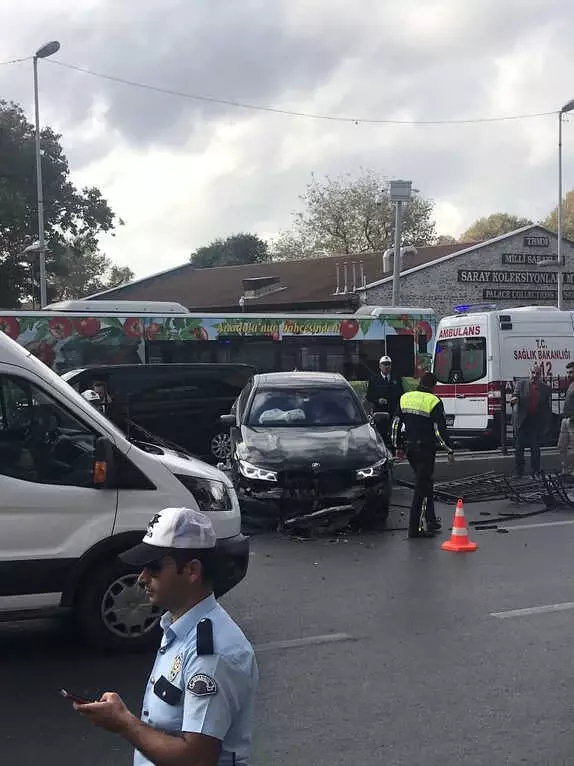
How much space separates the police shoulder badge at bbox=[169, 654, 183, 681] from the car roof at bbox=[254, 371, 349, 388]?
981 cm

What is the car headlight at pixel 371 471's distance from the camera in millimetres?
10227

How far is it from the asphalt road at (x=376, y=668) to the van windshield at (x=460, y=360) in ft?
31.5

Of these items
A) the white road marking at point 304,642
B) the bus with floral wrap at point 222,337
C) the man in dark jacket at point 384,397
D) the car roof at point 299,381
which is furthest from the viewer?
the bus with floral wrap at point 222,337

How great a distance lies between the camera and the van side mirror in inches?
226

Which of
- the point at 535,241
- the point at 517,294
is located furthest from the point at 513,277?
the point at 535,241

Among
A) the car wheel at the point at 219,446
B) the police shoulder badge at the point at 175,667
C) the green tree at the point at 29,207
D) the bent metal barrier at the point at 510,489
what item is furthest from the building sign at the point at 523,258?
the police shoulder badge at the point at 175,667

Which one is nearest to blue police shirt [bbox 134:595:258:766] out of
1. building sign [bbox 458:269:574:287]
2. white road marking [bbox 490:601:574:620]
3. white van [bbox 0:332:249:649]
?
white van [bbox 0:332:249:649]

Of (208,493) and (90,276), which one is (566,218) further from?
(208,493)

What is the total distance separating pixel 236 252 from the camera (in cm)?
7250

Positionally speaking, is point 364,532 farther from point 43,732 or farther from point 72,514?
point 43,732

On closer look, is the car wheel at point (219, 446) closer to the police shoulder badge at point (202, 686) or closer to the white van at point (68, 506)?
the white van at point (68, 506)

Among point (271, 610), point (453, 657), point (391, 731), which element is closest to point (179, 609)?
point (391, 731)

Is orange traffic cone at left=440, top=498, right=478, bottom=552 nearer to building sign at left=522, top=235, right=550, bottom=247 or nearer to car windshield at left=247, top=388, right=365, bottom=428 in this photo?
car windshield at left=247, top=388, right=365, bottom=428

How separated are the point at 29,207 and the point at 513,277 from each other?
67.5ft
